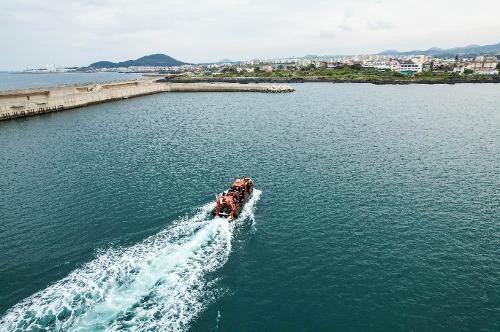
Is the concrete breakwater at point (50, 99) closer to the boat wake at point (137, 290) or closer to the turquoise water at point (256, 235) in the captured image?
the turquoise water at point (256, 235)

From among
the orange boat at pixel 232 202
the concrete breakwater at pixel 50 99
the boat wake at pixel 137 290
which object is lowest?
the boat wake at pixel 137 290

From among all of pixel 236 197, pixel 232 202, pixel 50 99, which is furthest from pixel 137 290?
pixel 50 99

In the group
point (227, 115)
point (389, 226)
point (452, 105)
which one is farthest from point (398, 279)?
point (452, 105)

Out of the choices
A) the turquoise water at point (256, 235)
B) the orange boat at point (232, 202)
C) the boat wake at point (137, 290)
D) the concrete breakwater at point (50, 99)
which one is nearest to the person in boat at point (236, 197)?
the orange boat at point (232, 202)

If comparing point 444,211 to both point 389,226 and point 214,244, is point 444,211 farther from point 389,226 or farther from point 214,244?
point 214,244

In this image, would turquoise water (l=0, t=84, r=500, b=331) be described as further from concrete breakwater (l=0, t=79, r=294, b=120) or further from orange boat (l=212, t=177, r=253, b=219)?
concrete breakwater (l=0, t=79, r=294, b=120)
